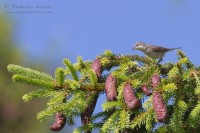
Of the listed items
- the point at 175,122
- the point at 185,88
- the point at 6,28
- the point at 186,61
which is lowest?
the point at 175,122

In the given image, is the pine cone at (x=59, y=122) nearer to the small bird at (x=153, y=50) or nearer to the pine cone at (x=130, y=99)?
the pine cone at (x=130, y=99)

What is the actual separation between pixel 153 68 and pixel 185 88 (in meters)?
0.28

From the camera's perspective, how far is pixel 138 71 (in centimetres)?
331

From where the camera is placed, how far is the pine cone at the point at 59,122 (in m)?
3.05

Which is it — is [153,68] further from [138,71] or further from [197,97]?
[197,97]

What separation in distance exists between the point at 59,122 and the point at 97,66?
41cm

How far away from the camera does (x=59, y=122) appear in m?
3.06

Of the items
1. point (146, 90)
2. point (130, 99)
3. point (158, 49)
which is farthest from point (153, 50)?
point (130, 99)

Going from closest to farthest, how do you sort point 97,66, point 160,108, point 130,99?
point 160,108
point 130,99
point 97,66

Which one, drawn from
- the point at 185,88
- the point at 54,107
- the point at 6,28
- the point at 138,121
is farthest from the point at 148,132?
the point at 6,28

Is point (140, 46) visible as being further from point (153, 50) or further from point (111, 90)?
point (111, 90)

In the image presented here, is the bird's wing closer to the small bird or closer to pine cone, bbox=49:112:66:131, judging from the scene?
the small bird

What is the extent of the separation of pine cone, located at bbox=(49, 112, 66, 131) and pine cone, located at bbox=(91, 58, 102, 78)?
319 millimetres

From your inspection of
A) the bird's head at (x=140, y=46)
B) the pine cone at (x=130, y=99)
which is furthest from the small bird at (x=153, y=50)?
the pine cone at (x=130, y=99)
